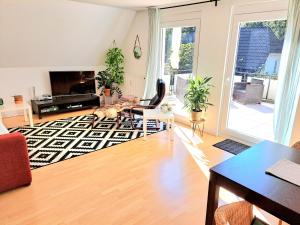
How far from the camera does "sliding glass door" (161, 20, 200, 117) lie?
4289 mm

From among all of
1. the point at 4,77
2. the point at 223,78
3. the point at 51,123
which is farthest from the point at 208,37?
the point at 4,77

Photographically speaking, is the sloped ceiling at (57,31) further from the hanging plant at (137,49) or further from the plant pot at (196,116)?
the plant pot at (196,116)

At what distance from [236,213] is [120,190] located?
4.98 feet

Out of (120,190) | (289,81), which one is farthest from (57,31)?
(289,81)

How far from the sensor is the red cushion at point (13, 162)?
224 centimetres

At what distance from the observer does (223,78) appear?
381 centimetres

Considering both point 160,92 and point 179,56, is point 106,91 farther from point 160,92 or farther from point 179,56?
point 179,56

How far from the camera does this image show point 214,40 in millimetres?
3820

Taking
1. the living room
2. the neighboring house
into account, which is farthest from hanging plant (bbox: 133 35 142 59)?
the neighboring house

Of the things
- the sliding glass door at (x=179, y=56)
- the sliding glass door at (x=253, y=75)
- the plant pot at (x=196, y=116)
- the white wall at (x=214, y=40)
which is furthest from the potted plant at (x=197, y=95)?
the sliding glass door at (x=179, y=56)

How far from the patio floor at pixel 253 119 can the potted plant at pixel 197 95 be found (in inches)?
19.5

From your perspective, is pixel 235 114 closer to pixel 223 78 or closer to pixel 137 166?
pixel 223 78

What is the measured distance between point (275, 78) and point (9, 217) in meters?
3.66

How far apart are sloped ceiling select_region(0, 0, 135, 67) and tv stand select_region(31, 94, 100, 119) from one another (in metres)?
0.84
